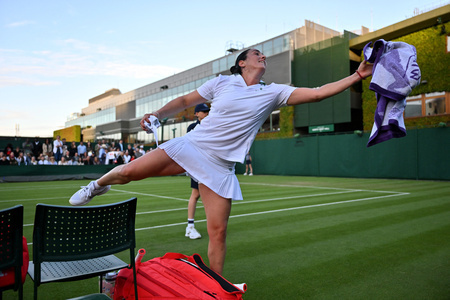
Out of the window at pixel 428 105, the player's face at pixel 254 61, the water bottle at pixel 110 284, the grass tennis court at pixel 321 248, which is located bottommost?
the grass tennis court at pixel 321 248

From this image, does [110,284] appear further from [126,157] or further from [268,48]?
[268,48]

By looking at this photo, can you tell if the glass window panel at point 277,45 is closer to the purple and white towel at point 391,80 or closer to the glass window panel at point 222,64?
the glass window panel at point 222,64

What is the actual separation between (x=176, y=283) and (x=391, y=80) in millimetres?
2211

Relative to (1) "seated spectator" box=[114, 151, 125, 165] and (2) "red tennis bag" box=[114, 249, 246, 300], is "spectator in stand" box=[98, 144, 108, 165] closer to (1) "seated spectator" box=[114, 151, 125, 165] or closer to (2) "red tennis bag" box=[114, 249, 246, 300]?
(1) "seated spectator" box=[114, 151, 125, 165]

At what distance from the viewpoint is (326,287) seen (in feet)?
10.8

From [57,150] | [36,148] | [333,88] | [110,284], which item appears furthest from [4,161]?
[333,88]

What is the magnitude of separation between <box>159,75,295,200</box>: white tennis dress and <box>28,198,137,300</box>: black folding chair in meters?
0.59

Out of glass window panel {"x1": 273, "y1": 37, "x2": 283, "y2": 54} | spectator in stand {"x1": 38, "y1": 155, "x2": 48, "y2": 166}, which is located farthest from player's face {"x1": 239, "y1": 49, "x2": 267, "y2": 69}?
glass window panel {"x1": 273, "y1": 37, "x2": 283, "y2": 54}

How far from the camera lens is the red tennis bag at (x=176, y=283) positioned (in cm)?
249

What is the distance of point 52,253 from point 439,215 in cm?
741

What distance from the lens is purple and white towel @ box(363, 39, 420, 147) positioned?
8.35ft

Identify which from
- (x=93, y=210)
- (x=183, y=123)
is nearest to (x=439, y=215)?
(x=93, y=210)

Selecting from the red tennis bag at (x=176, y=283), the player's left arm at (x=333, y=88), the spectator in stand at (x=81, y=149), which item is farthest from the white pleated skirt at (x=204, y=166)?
the spectator in stand at (x=81, y=149)

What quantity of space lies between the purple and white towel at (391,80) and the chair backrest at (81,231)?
203 cm
